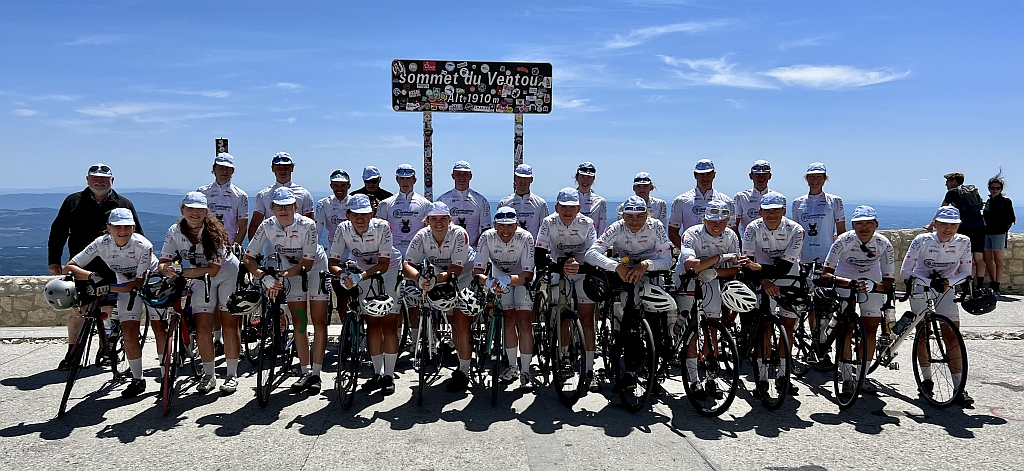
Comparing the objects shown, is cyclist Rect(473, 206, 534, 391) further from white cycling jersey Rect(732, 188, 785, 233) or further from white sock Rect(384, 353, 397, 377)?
white cycling jersey Rect(732, 188, 785, 233)

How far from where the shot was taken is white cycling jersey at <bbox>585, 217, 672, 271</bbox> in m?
6.41

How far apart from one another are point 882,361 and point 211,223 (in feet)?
20.4

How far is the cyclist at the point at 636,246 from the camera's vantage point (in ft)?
20.3

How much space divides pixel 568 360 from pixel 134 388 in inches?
155


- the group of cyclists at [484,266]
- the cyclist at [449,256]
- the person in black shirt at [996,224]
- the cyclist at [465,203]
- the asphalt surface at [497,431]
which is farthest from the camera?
the person in black shirt at [996,224]

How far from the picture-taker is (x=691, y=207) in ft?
28.2

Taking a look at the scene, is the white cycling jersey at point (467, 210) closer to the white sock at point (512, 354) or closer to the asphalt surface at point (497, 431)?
the white sock at point (512, 354)

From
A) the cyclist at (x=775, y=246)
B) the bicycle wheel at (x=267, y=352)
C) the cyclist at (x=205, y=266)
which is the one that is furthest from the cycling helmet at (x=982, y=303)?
the cyclist at (x=205, y=266)

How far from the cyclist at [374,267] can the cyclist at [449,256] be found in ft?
0.76

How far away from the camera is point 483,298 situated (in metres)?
6.41

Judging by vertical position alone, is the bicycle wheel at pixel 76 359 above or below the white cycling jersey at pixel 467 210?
below

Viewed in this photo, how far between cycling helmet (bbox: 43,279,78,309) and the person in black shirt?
13.2 m

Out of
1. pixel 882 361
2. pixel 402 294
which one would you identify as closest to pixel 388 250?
pixel 402 294

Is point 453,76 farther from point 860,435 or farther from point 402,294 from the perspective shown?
point 860,435
